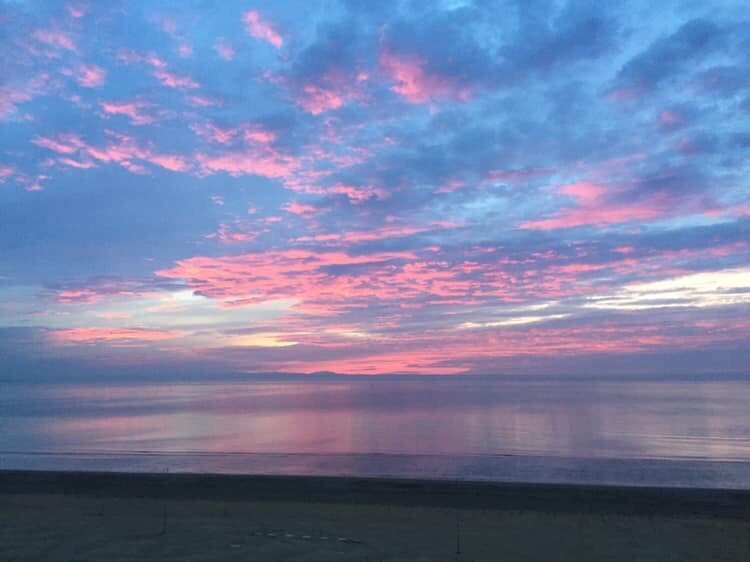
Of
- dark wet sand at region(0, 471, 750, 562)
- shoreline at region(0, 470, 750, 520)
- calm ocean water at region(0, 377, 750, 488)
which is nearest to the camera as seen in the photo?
dark wet sand at region(0, 471, 750, 562)

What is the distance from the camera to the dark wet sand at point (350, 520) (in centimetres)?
1020

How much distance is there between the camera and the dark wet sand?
33.5 feet

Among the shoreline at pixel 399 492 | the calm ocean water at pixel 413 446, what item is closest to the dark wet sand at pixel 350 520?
the shoreline at pixel 399 492

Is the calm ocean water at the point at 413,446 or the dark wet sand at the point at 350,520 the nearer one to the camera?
the dark wet sand at the point at 350,520

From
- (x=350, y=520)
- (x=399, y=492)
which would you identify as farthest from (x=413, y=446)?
(x=350, y=520)

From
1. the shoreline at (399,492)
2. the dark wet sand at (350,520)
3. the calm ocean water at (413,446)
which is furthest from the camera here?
the calm ocean water at (413,446)

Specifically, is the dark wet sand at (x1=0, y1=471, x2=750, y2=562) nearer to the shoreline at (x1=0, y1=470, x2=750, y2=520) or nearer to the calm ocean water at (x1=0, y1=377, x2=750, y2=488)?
the shoreline at (x1=0, y1=470, x2=750, y2=520)

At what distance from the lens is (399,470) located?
81.9ft

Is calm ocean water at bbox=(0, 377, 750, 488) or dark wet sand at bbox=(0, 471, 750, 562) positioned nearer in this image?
dark wet sand at bbox=(0, 471, 750, 562)

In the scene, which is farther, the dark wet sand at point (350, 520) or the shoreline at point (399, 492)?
the shoreline at point (399, 492)

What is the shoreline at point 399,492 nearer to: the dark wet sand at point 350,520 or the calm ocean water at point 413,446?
the dark wet sand at point 350,520

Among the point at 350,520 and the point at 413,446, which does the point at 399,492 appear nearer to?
the point at 350,520

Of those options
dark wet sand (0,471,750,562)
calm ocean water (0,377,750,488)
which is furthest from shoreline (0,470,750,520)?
calm ocean water (0,377,750,488)

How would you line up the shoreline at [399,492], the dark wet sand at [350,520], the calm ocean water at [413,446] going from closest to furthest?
the dark wet sand at [350,520] → the shoreline at [399,492] → the calm ocean water at [413,446]
